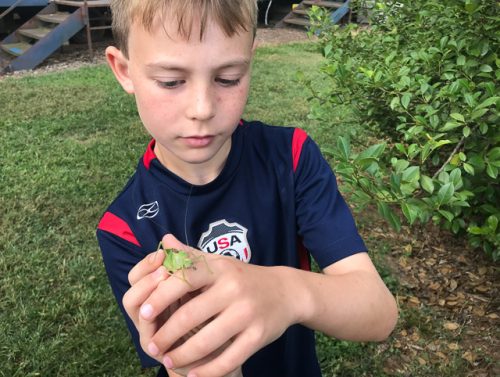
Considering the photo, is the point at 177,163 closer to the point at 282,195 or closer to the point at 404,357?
the point at 282,195

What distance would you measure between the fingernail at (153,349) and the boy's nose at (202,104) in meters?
0.62

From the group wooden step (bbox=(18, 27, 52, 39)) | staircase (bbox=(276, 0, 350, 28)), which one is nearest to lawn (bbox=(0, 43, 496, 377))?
wooden step (bbox=(18, 27, 52, 39))

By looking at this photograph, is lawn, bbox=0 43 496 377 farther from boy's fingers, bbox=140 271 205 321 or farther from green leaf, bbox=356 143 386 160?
boy's fingers, bbox=140 271 205 321

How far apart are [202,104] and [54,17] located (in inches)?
404

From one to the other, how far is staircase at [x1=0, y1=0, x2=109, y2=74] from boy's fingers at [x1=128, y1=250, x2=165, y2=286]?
30.5 ft

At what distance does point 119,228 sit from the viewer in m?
1.54

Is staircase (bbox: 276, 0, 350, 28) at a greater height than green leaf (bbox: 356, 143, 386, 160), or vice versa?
green leaf (bbox: 356, 143, 386, 160)

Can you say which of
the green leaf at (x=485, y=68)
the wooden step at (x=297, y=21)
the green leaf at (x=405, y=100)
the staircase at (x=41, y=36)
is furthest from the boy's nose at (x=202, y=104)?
the wooden step at (x=297, y=21)

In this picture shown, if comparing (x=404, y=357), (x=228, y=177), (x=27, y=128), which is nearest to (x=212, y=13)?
(x=228, y=177)

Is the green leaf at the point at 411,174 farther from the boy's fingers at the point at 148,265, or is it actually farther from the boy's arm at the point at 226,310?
the boy's fingers at the point at 148,265

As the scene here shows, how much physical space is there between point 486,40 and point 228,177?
5.86ft

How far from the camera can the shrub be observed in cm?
195

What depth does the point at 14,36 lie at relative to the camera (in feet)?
32.6

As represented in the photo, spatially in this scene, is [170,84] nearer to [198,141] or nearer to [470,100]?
[198,141]
